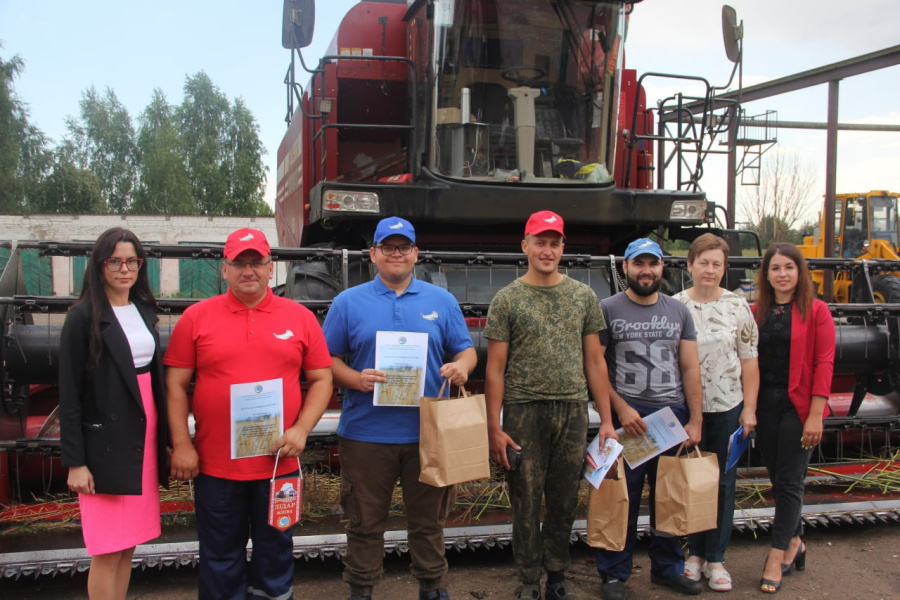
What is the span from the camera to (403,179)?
552cm

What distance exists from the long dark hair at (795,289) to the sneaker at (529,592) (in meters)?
1.72

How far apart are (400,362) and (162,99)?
5775 centimetres

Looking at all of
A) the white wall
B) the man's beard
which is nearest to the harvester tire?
the man's beard

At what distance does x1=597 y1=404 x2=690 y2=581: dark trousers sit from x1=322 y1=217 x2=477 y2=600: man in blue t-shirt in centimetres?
88

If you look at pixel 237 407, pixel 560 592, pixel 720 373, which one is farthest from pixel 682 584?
pixel 237 407

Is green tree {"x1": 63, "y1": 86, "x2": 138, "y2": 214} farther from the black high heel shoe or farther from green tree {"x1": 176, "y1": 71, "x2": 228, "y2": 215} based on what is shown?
the black high heel shoe

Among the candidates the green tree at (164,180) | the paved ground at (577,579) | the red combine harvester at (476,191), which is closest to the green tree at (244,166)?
the green tree at (164,180)

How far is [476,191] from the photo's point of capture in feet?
17.5

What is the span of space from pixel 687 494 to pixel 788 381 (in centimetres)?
80

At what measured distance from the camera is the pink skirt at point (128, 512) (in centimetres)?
269

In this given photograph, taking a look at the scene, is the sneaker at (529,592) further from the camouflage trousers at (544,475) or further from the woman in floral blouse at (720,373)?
the woman in floral blouse at (720,373)

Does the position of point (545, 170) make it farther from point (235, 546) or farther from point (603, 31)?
point (235, 546)

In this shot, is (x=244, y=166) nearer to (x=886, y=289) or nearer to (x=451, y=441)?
(x=886, y=289)

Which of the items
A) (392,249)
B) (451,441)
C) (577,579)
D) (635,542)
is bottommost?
(577,579)
